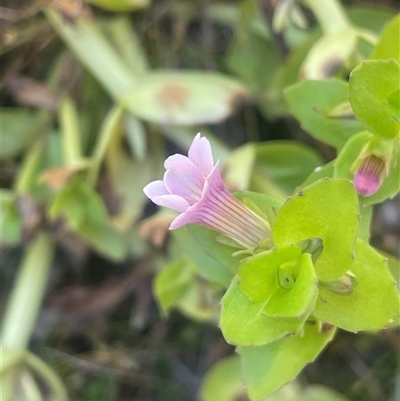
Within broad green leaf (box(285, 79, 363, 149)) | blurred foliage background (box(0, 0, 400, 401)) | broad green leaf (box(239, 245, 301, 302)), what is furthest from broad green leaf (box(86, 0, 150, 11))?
broad green leaf (box(239, 245, 301, 302))

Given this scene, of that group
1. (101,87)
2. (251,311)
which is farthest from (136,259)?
(251,311)

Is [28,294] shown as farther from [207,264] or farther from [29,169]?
[207,264]

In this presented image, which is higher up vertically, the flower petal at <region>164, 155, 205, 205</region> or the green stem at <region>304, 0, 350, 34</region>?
the flower petal at <region>164, 155, 205, 205</region>

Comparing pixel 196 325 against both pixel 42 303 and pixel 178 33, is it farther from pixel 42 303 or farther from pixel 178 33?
pixel 178 33

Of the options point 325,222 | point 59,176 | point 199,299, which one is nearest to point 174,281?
point 199,299

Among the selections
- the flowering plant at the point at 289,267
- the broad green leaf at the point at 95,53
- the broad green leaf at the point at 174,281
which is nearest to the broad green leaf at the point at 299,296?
the flowering plant at the point at 289,267

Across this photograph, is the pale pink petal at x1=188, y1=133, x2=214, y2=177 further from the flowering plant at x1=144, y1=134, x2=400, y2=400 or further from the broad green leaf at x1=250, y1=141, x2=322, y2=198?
the broad green leaf at x1=250, y1=141, x2=322, y2=198
